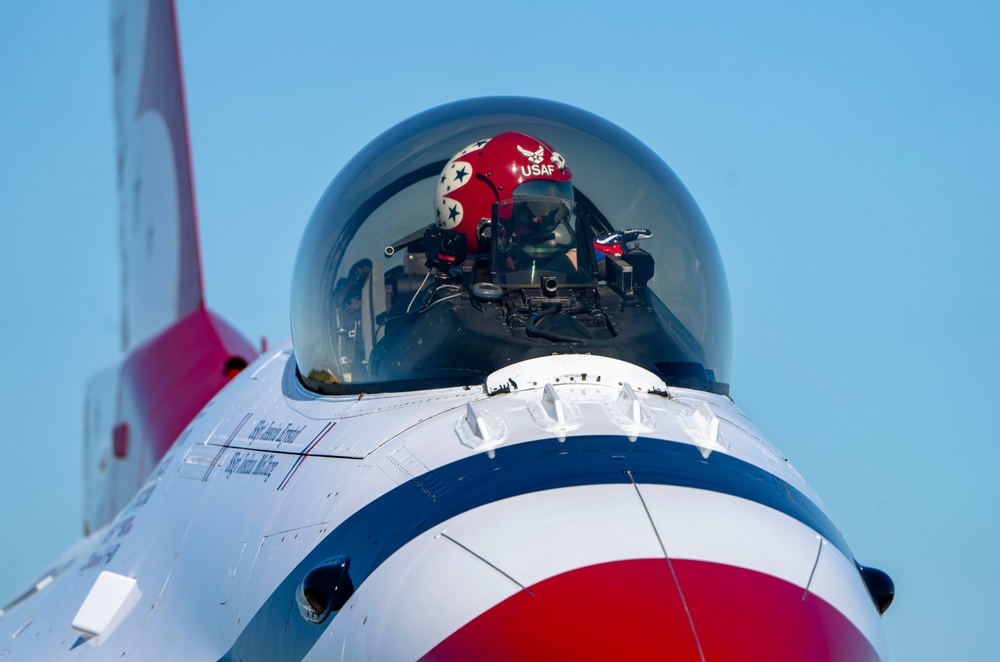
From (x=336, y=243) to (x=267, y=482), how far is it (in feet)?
4.18

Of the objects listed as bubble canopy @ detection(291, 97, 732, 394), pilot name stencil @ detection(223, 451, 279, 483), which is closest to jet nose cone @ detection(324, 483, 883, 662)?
bubble canopy @ detection(291, 97, 732, 394)

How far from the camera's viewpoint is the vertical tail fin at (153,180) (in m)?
10.2

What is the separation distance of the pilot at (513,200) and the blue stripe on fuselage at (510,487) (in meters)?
1.36

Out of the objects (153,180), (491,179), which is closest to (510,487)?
(491,179)

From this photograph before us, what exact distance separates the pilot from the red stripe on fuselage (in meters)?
2.00

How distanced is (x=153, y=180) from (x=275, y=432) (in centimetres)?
644

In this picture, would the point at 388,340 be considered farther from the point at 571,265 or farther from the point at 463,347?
the point at 571,265

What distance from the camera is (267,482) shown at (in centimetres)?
449

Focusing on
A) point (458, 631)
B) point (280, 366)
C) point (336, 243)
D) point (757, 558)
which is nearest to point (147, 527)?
point (280, 366)

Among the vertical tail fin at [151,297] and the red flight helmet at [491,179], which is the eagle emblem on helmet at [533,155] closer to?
the red flight helmet at [491,179]

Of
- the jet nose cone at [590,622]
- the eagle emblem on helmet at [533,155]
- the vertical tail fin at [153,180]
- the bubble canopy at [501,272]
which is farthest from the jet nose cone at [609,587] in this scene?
the vertical tail fin at [153,180]

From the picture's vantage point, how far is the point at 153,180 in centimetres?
1062

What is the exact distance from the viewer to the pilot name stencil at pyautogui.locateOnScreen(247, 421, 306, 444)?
469cm

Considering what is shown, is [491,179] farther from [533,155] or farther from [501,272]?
[501,272]
